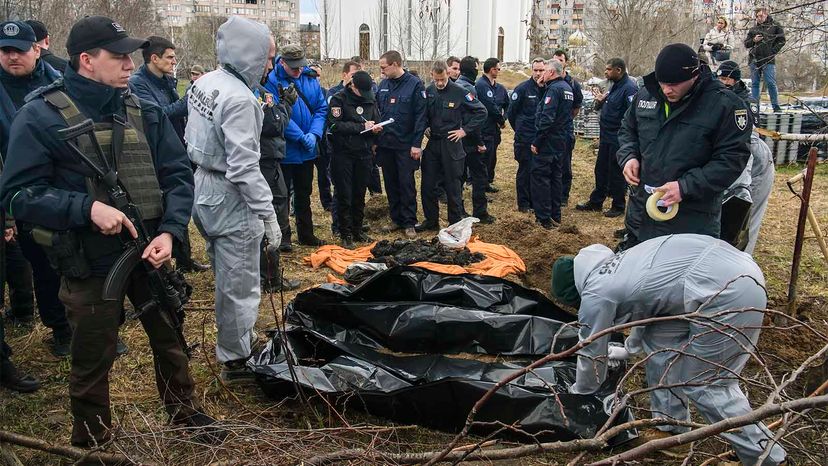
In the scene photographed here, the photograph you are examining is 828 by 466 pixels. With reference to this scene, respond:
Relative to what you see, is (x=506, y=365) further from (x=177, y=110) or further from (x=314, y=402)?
(x=177, y=110)

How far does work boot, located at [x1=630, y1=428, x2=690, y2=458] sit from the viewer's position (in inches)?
126

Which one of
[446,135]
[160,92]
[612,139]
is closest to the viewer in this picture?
[160,92]

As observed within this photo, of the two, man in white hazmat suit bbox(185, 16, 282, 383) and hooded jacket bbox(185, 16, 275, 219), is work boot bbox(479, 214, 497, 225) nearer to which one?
man in white hazmat suit bbox(185, 16, 282, 383)

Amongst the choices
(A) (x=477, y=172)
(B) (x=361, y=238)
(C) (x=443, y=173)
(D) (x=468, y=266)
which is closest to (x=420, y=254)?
(D) (x=468, y=266)

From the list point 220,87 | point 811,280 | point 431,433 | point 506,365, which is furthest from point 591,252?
point 811,280

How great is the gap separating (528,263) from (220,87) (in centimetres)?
365

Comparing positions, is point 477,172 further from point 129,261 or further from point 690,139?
point 129,261

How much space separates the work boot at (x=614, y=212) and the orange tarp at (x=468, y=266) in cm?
253

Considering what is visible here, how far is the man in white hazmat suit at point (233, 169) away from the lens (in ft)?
11.3

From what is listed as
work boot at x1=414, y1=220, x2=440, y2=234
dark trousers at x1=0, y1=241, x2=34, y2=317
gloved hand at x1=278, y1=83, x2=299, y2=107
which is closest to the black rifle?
dark trousers at x1=0, y1=241, x2=34, y2=317

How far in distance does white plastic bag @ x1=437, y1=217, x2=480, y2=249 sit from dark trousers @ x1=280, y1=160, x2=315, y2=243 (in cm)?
148

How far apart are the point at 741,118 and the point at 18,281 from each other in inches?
198

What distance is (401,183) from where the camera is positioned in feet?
24.3

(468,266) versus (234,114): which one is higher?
(234,114)
